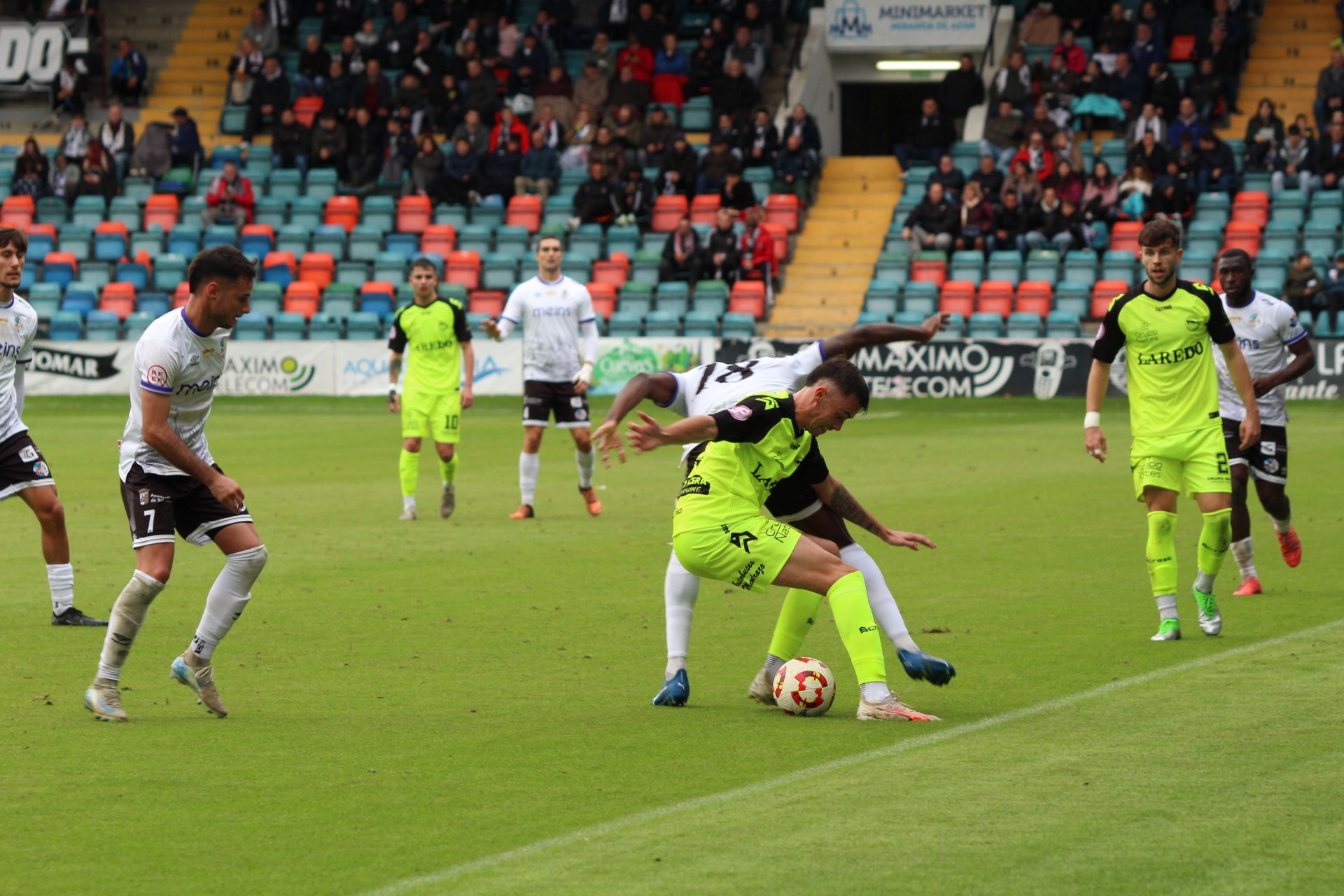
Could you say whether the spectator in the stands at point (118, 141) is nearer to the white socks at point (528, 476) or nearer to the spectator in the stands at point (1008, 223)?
the spectator in the stands at point (1008, 223)

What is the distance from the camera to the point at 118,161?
38625 mm

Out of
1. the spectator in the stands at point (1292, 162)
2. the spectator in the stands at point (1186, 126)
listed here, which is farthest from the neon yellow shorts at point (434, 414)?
the spectator in the stands at point (1292, 162)

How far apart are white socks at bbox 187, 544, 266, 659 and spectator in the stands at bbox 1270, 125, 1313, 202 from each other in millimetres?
26938

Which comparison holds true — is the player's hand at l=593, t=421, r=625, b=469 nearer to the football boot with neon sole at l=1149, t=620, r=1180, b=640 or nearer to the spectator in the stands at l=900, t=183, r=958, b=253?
the football boot with neon sole at l=1149, t=620, r=1180, b=640

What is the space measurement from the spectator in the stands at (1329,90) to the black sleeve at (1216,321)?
23.2 m

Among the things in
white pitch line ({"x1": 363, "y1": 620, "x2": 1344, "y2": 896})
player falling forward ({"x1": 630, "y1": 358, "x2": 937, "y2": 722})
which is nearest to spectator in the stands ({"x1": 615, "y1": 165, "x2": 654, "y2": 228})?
white pitch line ({"x1": 363, "y1": 620, "x2": 1344, "y2": 896})

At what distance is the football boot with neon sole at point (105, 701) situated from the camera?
25.3ft

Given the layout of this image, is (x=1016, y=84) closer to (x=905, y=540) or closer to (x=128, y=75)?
(x=128, y=75)

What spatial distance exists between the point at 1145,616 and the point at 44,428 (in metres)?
19.9

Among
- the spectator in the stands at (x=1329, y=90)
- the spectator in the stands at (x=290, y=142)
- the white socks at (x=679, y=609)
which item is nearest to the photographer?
the white socks at (x=679, y=609)

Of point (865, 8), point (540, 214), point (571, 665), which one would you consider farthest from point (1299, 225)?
point (571, 665)

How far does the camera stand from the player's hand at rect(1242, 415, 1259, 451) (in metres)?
10.0

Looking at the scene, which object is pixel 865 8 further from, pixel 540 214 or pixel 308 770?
pixel 308 770

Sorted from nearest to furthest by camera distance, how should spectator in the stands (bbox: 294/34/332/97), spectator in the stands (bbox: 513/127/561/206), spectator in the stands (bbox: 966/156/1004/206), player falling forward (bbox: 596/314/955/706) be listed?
1. player falling forward (bbox: 596/314/955/706)
2. spectator in the stands (bbox: 966/156/1004/206)
3. spectator in the stands (bbox: 513/127/561/206)
4. spectator in the stands (bbox: 294/34/332/97)
